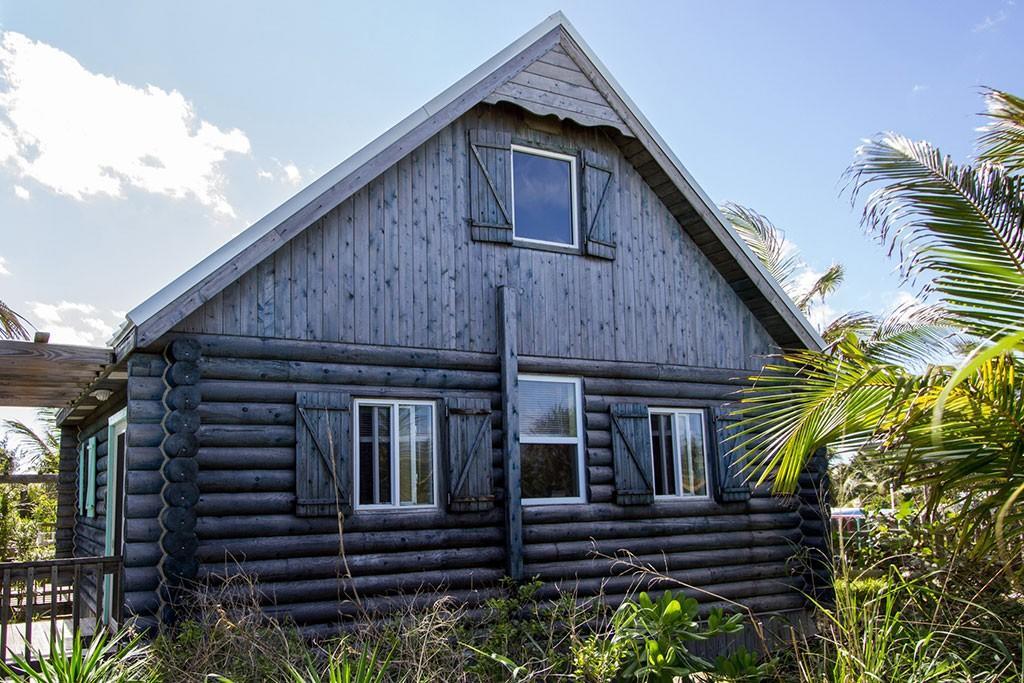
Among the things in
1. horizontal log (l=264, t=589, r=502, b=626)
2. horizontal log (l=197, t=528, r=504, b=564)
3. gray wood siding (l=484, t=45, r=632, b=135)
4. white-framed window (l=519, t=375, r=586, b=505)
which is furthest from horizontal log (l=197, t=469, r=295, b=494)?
gray wood siding (l=484, t=45, r=632, b=135)

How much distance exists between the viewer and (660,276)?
1212 centimetres

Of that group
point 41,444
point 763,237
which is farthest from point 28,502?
point 763,237

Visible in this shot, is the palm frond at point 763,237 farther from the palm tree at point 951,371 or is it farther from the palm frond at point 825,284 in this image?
the palm tree at point 951,371

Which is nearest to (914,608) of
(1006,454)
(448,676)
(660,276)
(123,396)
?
(1006,454)

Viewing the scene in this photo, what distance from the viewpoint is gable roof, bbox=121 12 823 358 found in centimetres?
857

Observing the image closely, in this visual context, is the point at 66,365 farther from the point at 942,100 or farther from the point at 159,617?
the point at 942,100

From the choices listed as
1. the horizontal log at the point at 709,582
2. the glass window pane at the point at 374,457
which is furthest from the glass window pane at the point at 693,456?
the glass window pane at the point at 374,457

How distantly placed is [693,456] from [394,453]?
420 centimetres

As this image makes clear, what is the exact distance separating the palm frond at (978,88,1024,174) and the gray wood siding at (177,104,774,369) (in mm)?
5716

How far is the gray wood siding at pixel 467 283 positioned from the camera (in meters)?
9.50

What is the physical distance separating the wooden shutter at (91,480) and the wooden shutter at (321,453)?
4768 millimetres

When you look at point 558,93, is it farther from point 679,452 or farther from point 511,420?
point 679,452

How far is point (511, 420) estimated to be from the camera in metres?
10.3

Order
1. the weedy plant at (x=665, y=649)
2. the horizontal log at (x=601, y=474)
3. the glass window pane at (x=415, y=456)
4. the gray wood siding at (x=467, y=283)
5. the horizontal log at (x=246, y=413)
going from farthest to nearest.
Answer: the horizontal log at (x=601, y=474) → the glass window pane at (x=415, y=456) → the gray wood siding at (x=467, y=283) → the horizontal log at (x=246, y=413) → the weedy plant at (x=665, y=649)
